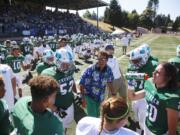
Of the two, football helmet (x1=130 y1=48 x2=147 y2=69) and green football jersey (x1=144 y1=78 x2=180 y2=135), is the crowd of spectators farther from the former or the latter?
green football jersey (x1=144 y1=78 x2=180 y2=135)

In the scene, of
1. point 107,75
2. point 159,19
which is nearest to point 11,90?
point 107,75

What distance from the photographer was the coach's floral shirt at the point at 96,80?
6301mm

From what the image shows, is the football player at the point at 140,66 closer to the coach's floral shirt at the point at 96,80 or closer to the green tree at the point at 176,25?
the coach's floral shirt at the point at 96,80

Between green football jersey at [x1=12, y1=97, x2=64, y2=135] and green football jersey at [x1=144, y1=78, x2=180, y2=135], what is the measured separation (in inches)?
57.3

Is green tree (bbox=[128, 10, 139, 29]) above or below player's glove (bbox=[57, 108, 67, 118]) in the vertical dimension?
below

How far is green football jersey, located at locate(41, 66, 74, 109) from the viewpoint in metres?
5.71

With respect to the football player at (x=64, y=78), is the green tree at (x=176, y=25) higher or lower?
lower

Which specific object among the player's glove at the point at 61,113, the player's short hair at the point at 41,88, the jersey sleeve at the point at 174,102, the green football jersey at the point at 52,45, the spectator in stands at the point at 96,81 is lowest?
the green football jersey at the point at 52,45

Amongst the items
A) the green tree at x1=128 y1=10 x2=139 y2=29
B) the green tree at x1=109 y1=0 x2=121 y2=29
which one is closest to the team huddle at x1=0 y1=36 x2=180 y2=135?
the green tree at x1=109 y1=0 x2=121 y2=29

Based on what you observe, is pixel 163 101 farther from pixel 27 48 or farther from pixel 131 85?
pixel 27 48

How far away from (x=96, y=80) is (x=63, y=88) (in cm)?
75

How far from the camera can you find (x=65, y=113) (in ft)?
19.2

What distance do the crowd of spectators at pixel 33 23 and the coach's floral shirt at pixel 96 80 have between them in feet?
95.8

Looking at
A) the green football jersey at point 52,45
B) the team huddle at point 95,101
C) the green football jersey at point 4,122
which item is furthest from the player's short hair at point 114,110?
the green football jersey at point 52,45
